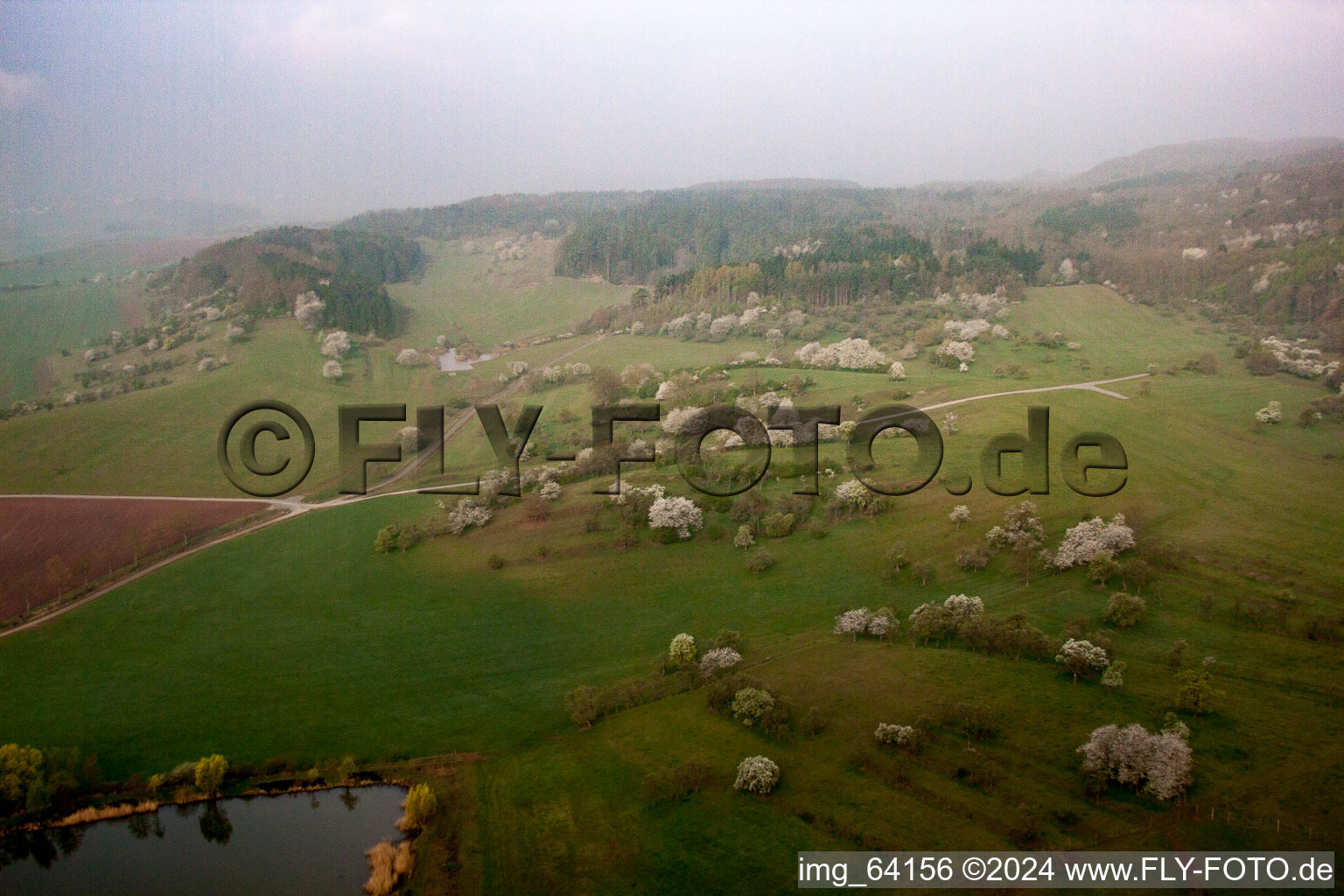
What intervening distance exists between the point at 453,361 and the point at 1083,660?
77.8 m

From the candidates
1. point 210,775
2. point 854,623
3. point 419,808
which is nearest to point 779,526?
point 854,623

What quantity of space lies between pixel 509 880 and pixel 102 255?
106m

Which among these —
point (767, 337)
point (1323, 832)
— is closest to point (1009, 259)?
point (767, 337)

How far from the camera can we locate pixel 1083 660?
30.6 m

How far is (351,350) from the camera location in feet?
288

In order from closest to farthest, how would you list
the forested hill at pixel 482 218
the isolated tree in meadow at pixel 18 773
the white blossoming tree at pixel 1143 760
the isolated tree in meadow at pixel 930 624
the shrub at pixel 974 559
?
the white blossoming tree at pixel 1143 760 → the isolated tree in meadow at pixel 18 773 → the isolated tree in meadow at pixel 930 624 → the shrub at pixel 974 559 → the forested hill at pixel 482 218

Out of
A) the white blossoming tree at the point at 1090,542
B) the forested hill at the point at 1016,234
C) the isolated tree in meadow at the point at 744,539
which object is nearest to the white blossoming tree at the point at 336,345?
the forested hill at the point at 1016,234

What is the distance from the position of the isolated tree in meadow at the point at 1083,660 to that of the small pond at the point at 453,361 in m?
73.3

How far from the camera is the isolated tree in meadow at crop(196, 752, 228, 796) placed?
96.3 feet

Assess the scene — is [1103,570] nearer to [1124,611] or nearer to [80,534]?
[1124,611]

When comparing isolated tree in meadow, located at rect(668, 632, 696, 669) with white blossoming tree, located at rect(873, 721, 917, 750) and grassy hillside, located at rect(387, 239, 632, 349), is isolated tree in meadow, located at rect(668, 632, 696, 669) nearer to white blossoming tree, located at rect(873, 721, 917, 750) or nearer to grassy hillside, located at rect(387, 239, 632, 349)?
white blossoming tree, located at rect(873, 721, 917, 750)

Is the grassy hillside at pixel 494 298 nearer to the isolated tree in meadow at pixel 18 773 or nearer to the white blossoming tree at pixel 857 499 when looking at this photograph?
the white blossoming tree at pixel 857 499

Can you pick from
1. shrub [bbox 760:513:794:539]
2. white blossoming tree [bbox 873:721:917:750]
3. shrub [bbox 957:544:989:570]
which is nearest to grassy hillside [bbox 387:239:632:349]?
shrub [bbox 760:513:794:539]

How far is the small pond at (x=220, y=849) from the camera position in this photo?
84.0 feet
